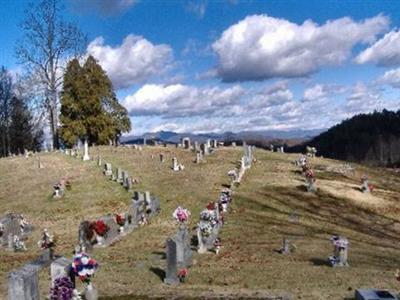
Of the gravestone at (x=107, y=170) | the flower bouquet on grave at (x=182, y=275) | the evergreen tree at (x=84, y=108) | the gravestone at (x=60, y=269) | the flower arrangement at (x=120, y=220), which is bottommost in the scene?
the flower bouquet on grave at (x=182, y=275)

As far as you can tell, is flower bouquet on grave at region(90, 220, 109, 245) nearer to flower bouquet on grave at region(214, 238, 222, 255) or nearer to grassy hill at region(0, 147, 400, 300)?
grassy hill at region(0, 147, 400, 300)

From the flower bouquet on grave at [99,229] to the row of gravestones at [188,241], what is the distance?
4318 millimetres

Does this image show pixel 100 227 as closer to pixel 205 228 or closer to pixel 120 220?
pixel 120 220

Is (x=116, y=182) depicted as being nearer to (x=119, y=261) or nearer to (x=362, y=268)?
(x=119, y=261)

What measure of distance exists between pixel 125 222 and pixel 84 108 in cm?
4592

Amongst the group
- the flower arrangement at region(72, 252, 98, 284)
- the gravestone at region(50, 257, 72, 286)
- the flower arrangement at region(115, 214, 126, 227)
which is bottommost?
the flower arrangement at region(115, 214, 126, 227)

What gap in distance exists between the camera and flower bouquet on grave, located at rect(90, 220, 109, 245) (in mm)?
27691

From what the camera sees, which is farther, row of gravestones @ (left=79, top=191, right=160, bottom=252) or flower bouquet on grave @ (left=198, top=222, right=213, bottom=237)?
row of gravestones @ (left=79, top=191, right=160, bottom=252)

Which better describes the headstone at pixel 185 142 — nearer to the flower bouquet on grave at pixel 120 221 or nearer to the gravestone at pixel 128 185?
the gravestone at pixel 128 185

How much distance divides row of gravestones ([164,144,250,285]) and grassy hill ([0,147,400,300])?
0.49 m

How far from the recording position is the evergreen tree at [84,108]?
75.4 metres

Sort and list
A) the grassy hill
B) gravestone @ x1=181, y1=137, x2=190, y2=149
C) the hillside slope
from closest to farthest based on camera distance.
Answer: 1. the grassy hill
2. gravestone @ x1=181, y1=137, x2=190, y2=149
3. the hillside slope

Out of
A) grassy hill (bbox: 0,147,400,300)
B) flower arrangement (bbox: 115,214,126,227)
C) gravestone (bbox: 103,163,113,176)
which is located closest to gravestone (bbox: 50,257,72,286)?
grassy hill (bbox: 0,147,400,300)

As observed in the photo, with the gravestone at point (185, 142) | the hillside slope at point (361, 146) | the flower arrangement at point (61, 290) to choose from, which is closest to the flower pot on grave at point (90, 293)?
the flower arrangement at point (61, 290)
